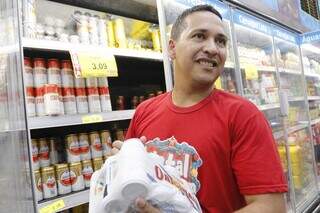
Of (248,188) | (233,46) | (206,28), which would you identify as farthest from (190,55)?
(233,46)

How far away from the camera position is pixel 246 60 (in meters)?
3.63

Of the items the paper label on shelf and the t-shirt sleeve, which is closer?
the t-shirt sleeve

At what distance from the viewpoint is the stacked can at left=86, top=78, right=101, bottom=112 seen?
6.69ft

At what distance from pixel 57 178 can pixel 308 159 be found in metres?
3.63

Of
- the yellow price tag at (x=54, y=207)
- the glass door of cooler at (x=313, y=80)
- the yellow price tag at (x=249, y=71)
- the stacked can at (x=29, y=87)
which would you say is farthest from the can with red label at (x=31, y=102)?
the glass door of cooler at (x=313, y=80)

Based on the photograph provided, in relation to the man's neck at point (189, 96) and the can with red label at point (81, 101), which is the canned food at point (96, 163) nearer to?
the can with red label at point (81, 101)

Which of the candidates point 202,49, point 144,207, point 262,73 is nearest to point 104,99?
point 202,49

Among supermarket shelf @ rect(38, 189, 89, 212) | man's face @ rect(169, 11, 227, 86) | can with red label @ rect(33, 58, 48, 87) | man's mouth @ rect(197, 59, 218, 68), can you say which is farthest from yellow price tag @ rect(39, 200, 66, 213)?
man's mouth @ rect(197, 59, 218, 68)

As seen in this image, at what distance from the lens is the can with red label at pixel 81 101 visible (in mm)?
1978

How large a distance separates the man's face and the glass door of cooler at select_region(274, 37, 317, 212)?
9.80 ft

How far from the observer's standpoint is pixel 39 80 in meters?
1.83

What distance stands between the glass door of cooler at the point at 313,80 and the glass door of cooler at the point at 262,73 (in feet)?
3.21

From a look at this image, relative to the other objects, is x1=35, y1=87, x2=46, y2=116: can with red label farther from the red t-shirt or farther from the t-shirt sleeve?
the t-shirt sleeve

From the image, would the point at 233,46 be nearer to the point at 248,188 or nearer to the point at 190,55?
the point at 190,55
